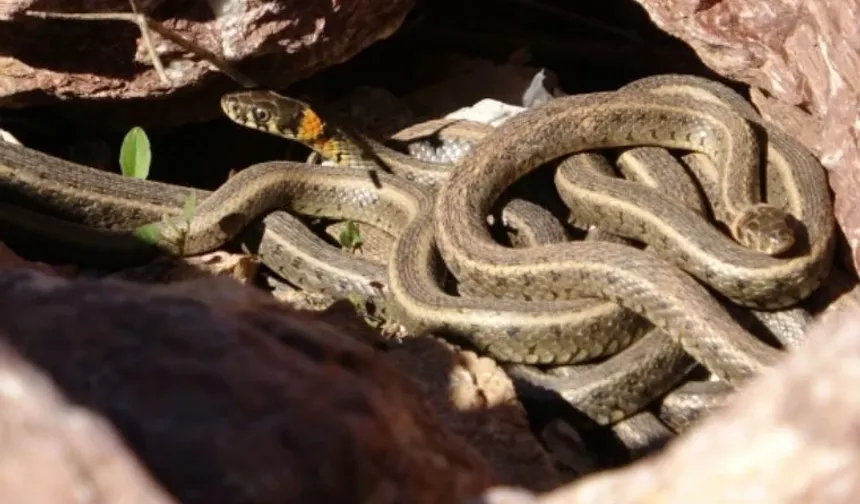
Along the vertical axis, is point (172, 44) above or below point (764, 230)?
above

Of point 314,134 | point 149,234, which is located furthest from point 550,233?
point 149,234

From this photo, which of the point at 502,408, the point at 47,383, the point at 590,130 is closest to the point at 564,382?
the point at 502,408

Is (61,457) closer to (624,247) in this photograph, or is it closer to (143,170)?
(624,247)

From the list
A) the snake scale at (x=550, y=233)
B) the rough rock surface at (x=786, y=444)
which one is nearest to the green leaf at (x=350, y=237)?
the snake scale at (x=550, y=233)

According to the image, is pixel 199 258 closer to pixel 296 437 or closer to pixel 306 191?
pixel 306 191

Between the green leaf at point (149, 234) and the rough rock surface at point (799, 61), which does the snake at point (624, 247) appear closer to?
the rough rock surface at point (799, 61)

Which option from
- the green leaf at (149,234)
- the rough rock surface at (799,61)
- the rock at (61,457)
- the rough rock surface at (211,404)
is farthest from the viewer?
the green leaf at (149,234)
